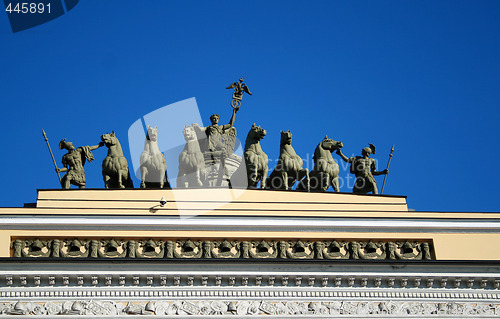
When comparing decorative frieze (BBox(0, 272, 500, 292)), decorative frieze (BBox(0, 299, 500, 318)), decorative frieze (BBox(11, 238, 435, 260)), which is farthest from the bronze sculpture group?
decorative frieze (BBox(0, 299, 500, 318))

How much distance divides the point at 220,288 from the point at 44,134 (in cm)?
723

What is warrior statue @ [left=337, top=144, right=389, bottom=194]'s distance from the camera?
25311 millimetres

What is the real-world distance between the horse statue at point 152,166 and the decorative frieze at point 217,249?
103 inches

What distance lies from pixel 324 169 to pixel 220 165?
8.99ft

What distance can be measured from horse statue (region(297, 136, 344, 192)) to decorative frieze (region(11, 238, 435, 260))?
2511 mm

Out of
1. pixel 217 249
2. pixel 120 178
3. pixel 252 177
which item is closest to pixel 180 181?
pixel 120 178

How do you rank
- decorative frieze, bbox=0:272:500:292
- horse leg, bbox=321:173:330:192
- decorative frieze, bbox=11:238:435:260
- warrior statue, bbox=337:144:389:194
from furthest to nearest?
warrior statue, bbox=337:144:389:194, horse leg, bbox=321:173:330:192, decorative frieze, bbox=11:238:435:260, decorative frieze, bbox=0:272:500:292

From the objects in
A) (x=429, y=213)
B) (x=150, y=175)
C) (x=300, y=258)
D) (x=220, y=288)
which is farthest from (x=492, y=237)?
(x=150, y=175)

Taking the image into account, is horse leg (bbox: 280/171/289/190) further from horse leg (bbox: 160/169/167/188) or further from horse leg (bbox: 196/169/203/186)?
horse leg (bbox: 160/169/167/188)

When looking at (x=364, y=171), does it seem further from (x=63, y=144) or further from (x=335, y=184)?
(x=63, y=144)

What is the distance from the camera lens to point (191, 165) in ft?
81.7

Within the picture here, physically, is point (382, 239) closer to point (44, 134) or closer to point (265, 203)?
point (265, 203)

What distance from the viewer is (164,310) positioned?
21.3 m

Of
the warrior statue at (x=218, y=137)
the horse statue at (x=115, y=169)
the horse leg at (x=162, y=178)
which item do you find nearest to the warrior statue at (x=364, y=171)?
the warrior statue at (x=218, y=137)
